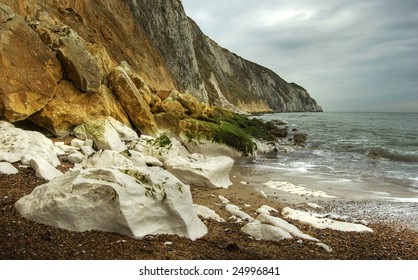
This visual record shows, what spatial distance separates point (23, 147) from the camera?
8.90 m

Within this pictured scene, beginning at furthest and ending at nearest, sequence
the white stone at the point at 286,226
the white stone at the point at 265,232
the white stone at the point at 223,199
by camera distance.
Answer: the white stone at the point at 223,199 → the white stone at the point at 286,226 → the white stone at the point at 265,232

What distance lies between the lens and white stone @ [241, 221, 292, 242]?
5629mm

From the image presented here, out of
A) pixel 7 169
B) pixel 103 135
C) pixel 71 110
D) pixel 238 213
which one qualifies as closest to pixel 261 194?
pixel 238 213

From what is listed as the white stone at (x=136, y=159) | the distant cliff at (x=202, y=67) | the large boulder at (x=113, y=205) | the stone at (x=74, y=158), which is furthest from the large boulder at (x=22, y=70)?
the distant cliff at (x=202, y=67)

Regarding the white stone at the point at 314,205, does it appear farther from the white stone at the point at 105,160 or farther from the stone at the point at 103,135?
the stone at the point at 103,135

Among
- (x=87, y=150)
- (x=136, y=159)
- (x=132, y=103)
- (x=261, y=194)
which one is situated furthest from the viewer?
(x=132, y=103)

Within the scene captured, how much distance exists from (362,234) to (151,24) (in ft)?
163

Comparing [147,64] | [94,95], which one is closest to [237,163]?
[94,95]

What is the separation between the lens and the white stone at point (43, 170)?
739 centimetres

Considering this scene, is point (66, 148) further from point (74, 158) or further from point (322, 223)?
point (322, 223)

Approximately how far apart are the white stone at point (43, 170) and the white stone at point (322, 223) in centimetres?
517

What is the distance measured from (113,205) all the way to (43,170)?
357 centimetres

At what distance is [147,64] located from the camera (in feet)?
130

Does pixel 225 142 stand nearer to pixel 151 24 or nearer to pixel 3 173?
pixel 3 173
